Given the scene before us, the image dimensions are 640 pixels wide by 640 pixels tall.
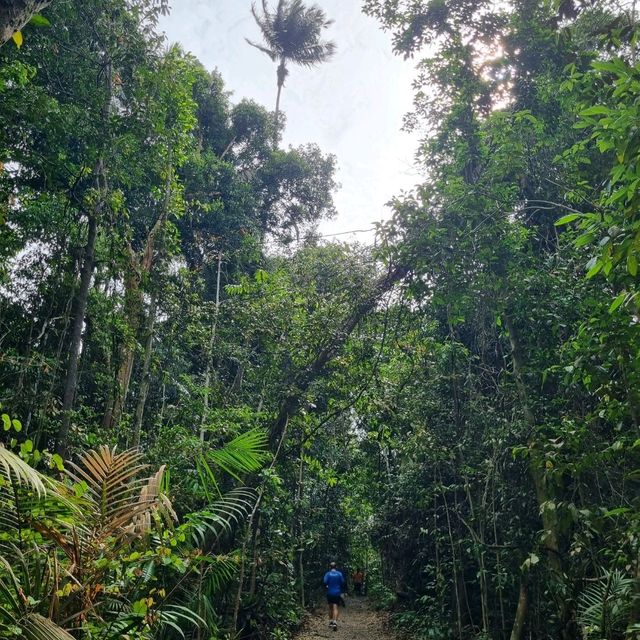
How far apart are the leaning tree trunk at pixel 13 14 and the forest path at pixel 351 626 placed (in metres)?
9.63

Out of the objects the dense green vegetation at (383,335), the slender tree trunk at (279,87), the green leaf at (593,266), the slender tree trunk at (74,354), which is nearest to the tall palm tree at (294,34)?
the slender tree trunk at (279,87)

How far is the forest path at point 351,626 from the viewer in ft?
30.7

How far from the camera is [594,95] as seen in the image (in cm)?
335

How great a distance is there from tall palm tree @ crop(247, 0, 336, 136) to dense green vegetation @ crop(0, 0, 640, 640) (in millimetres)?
15221

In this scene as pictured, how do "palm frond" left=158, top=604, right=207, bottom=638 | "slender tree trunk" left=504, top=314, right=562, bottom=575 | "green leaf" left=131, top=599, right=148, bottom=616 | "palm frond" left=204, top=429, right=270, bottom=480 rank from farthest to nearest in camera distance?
"slender tree trunk" left=504, top=314, right=562, bottom=575 → "palm frond" left=204, top=429, right=270, bottom=480 → "palm frond" left=158, top=604, right=207, bottom=638 → "green leaf" left=131, top=599, right=148, bottom=616

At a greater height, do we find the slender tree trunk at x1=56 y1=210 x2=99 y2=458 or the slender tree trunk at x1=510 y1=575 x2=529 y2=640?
the slender tree trunk at x1=56 y1=210 x2=99 y2=458

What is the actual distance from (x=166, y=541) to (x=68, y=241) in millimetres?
5536

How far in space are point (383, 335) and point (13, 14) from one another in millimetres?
5658

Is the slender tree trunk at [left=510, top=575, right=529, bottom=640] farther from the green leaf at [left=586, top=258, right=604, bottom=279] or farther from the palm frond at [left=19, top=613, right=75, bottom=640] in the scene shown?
the palm frond at [left=19, top=613, right=75, bottom=640]

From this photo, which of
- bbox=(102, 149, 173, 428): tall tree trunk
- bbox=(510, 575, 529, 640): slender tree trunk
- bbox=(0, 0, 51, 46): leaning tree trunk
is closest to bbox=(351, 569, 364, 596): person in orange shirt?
bbox=(102, 149, 173, 428): tall tree trunk

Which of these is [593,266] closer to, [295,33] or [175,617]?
[175,617]

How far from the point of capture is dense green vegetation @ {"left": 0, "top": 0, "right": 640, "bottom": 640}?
4.11 metres

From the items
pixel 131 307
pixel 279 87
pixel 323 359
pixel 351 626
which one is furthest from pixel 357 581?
pixel 279 87

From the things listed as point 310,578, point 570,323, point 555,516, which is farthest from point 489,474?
point 310,578
